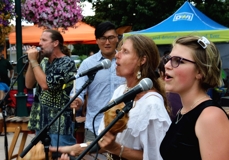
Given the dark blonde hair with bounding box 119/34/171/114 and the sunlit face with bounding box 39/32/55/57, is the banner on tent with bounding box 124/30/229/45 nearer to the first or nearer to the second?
the sunlit face with bounding box 39/32/55/57

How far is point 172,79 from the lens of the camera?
7.24 feet

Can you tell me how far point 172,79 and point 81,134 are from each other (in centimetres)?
380

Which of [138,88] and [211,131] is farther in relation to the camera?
[138,88]

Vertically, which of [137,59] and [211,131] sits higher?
[137,59]

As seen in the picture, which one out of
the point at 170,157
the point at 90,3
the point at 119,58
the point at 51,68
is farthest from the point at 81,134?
the point at 90,3

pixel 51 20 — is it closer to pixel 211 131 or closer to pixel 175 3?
pixel 211 131

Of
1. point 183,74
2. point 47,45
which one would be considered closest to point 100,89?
point 47,45

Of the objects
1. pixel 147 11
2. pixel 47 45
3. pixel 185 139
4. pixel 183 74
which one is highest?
pixel 147 11

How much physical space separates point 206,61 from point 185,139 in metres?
0.41

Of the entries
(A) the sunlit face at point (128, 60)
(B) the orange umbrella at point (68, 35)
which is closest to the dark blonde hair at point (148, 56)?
(A) the sunlit face at point (128, 60)

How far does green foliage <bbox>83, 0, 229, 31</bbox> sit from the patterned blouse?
1911 centimetres

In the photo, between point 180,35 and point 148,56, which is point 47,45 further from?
point 180,35

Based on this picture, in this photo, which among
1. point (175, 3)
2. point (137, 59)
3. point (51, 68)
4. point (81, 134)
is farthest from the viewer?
point (175, 3)

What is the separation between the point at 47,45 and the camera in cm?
440
